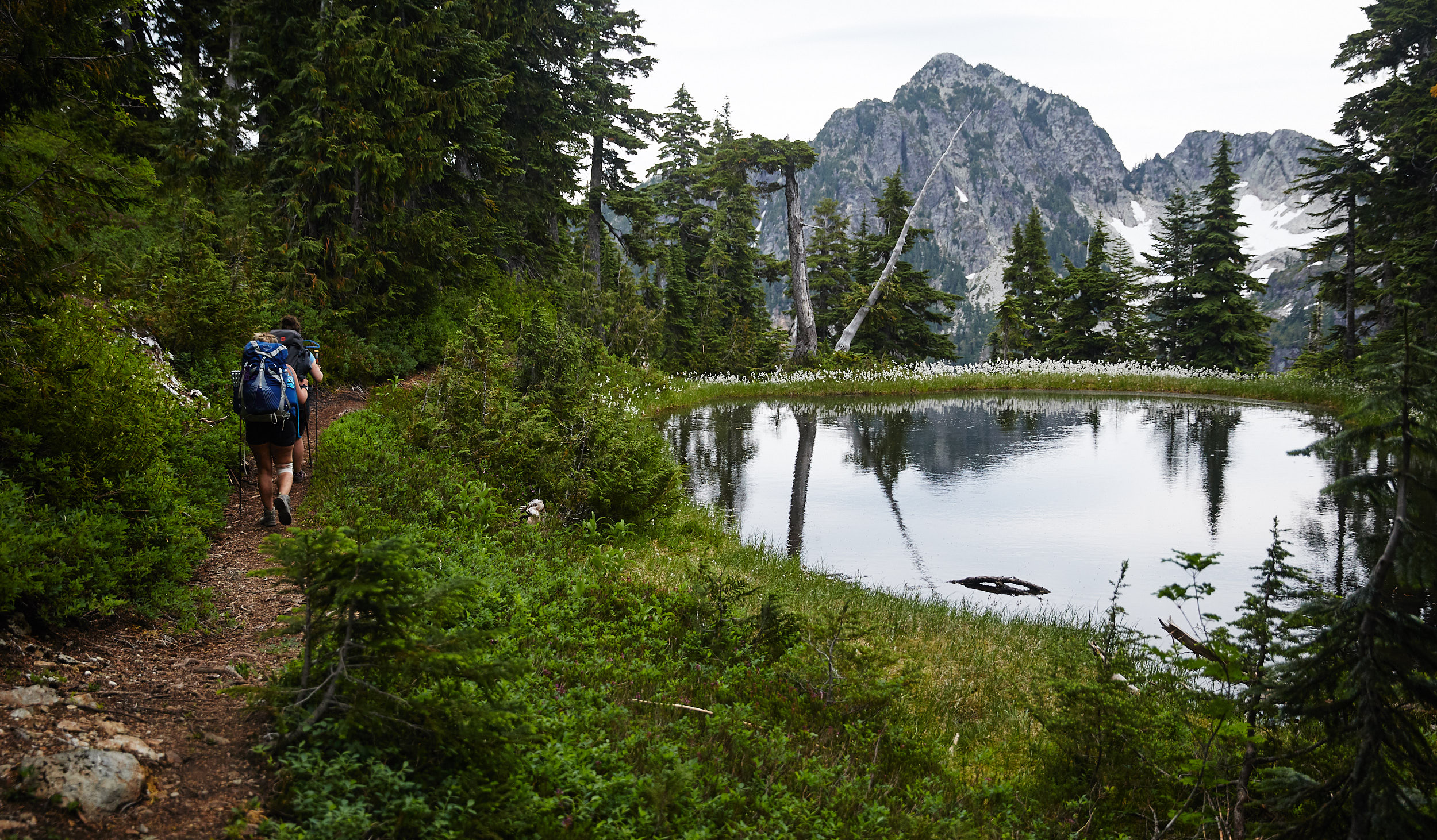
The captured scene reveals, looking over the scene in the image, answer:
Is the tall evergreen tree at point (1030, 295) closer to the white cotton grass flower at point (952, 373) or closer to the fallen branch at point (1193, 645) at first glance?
the white cotton grass flower at point (952, 373)

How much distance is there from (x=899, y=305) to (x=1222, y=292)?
49.8ft

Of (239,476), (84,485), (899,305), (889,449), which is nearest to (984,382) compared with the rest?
(899,305)

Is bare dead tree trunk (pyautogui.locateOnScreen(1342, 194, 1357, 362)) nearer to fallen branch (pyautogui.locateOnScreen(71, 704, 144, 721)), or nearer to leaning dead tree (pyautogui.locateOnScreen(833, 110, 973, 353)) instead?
leaning dead tree (pyautogui.locateOnScreen(833, 110, 973, 353))

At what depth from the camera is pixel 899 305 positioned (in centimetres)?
3703

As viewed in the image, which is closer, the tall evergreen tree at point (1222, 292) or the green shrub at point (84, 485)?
the green shrub at point (84, 485)

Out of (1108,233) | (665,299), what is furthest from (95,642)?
(1108,233)

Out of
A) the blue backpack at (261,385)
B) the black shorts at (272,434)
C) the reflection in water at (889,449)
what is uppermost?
the blue backpack at (261,385)

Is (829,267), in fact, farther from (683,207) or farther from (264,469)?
(264,469)

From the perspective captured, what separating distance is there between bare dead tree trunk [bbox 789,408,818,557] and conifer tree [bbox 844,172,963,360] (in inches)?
573

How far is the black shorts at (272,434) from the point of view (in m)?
7.08

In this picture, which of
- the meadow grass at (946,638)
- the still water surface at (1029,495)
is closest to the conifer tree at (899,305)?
the still water surface at (1029,495)

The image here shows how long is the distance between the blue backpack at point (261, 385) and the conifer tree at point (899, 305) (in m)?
31.0

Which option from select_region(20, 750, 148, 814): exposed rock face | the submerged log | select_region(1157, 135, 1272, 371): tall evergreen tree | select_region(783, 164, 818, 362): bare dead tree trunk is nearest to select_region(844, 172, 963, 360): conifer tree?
select_region(783, 164, 818, 362): bare dead tree trunk

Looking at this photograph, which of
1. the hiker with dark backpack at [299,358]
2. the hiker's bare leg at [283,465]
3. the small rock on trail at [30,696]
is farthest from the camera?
the hiker with dark backpack at [299,358]
